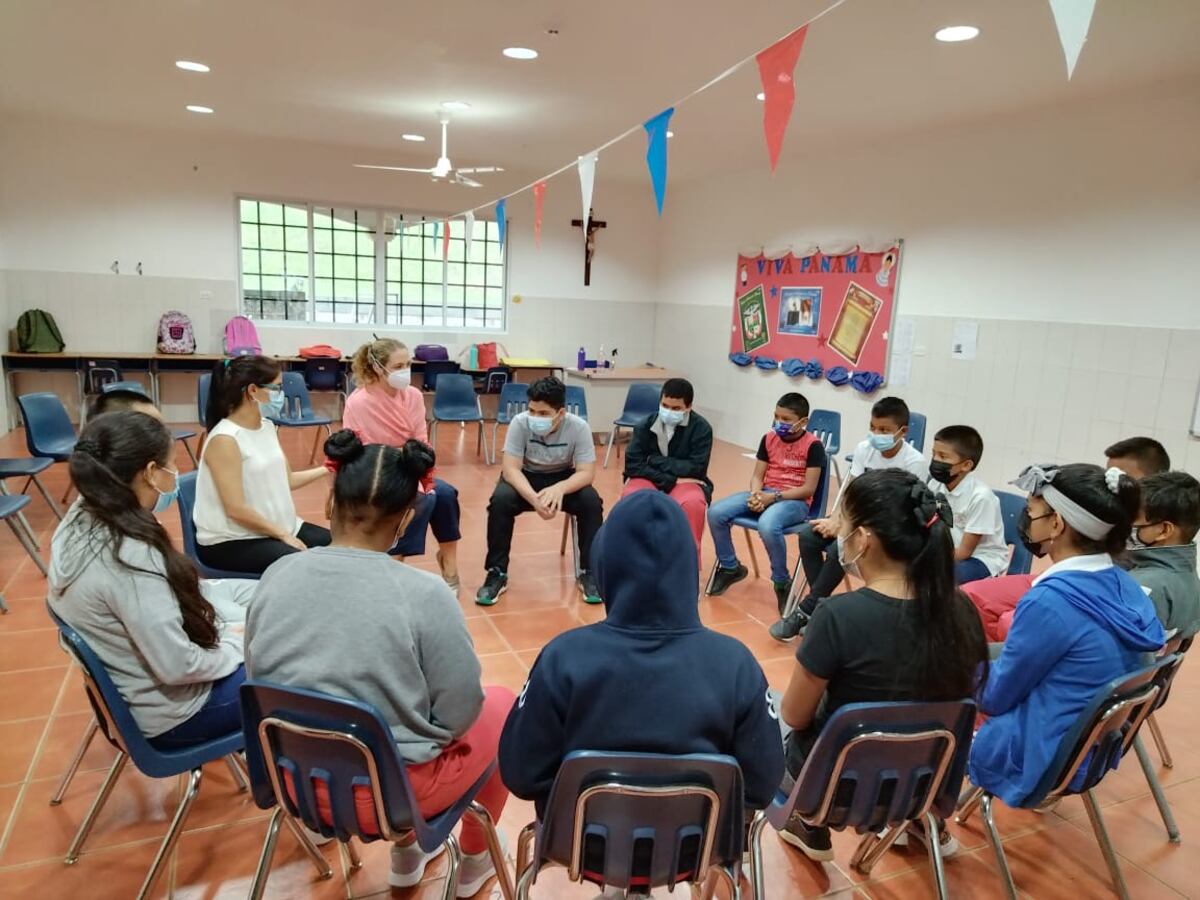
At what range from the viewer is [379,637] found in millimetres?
1467

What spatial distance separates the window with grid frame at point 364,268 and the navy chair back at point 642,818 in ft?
27.2

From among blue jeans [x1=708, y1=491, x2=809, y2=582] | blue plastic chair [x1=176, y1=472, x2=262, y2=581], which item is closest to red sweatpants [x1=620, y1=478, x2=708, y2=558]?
blue jeans [x1=708, y1=491, x2=809, y2=582]

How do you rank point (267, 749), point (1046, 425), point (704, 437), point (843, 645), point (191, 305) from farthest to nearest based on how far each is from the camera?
point (191, 305) → point (1046, 425) → point (704, 437) → point (843, 645) → point (267, 749)

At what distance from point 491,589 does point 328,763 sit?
2333mm

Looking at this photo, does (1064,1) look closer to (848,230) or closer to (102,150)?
(848,230)

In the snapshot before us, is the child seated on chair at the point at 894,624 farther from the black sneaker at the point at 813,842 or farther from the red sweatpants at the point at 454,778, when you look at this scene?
the red sweatpants at the point at 454,778

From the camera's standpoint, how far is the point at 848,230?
6984 mm

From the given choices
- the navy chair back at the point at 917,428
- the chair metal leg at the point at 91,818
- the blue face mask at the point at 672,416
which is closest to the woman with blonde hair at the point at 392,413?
the blue face mask at the point at 672,416

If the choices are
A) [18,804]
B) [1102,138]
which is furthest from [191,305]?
[1102,138]

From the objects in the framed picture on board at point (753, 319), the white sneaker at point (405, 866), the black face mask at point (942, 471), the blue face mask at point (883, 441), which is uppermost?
the framed picture on board at point (753, 319)

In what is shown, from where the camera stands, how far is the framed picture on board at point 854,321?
6.77 metres

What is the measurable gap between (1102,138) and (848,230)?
7.32 ft

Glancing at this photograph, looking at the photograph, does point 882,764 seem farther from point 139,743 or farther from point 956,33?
point 956,33

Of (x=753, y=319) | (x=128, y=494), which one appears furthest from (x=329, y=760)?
(x=753, y=319)
